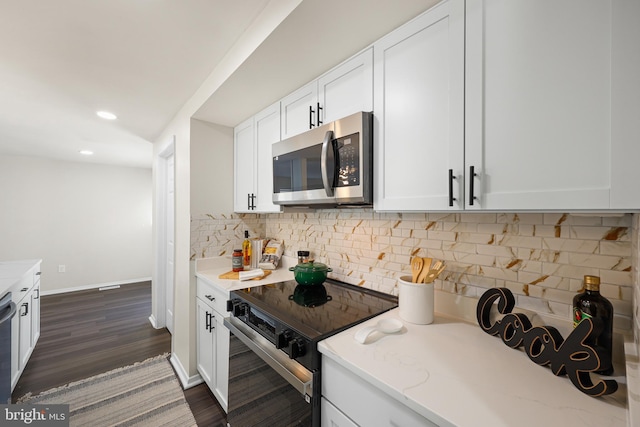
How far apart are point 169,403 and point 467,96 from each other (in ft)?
8.85

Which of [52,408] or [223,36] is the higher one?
[223,36]

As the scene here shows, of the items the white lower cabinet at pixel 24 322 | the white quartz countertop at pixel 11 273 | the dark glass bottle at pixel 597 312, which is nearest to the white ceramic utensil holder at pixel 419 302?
the dark glass bottle at pixel 597 312

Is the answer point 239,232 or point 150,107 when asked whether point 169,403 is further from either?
point 150,107

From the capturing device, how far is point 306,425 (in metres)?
1.04

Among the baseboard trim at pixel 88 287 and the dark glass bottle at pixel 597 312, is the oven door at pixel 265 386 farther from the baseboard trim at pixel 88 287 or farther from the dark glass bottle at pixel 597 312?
the baseboard trim at pixel 88 287

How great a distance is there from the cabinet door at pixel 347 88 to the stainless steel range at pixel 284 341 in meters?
1.02

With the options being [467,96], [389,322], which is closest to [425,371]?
[389,322]

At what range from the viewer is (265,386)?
1302 mm

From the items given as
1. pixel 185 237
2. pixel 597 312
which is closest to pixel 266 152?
pixel 185 237

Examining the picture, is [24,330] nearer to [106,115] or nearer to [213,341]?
[213,341]

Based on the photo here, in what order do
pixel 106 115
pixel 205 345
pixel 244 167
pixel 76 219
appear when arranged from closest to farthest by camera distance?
pixel 205 345, pixel 244 167, pixel 106 115, pixel 76 219

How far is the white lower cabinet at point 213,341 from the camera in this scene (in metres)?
1.81

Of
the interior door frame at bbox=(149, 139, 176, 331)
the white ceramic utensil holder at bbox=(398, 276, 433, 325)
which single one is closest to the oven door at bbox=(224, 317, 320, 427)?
the white ceramic utensil holder at bbox=(398, 276, 433, 325)

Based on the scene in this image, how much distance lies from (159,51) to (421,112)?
162 centimetres
